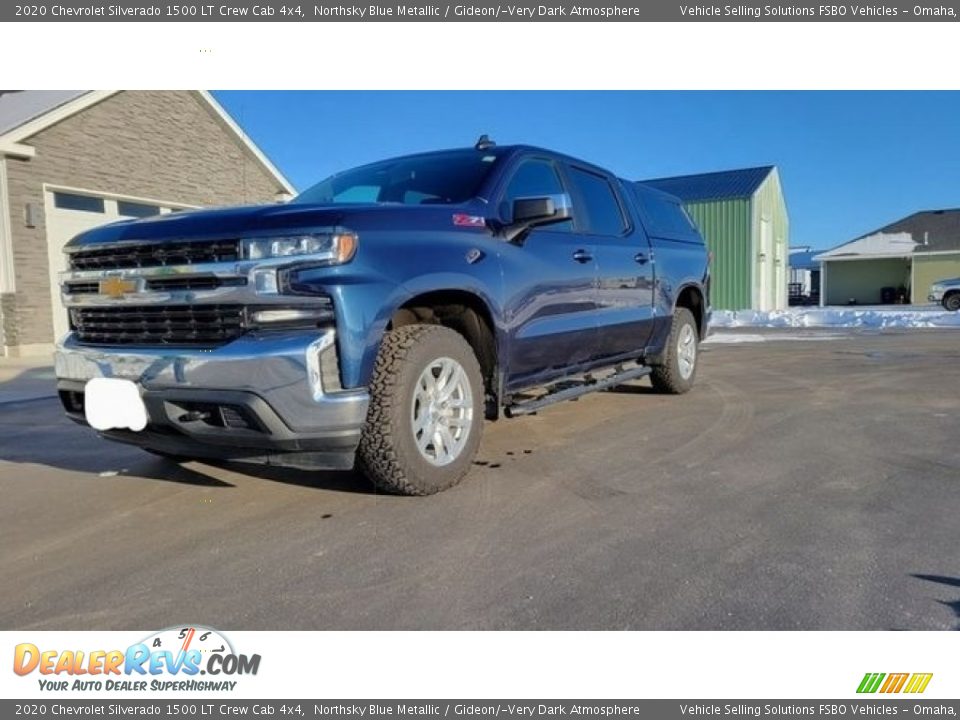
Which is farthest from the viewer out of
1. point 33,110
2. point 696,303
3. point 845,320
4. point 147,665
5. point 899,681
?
point 845,320

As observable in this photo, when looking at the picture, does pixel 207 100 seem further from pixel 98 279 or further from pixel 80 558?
pixel 80 558

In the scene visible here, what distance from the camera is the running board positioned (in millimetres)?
4062

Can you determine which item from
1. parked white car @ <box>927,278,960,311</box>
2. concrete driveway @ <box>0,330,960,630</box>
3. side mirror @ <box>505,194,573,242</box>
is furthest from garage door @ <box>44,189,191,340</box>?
parked white car @ <box>927,278,960,311</box>

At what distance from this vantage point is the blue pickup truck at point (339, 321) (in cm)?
285

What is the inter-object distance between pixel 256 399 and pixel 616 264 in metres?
3.11

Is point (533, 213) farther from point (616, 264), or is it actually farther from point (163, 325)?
point (163, 325)

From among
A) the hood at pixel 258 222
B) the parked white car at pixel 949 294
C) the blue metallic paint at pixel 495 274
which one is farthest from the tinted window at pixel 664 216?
the parked white car at pixel 949 294

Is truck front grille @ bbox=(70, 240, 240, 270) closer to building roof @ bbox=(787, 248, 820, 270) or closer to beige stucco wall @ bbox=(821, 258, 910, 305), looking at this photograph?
beige stucco wall @ bbox=(821, 258, 910, 305)

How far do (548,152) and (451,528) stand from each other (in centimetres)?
277

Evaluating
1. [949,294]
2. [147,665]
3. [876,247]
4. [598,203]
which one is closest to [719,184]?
[949,294]

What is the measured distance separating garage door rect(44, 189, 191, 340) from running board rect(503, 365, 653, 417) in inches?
395

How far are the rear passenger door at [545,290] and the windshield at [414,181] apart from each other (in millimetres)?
238

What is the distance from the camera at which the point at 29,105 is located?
503 inches
